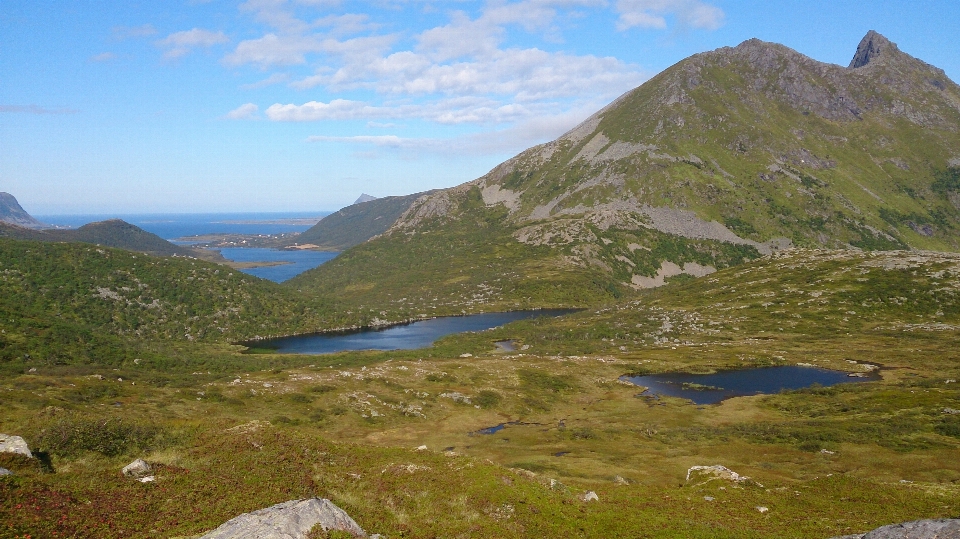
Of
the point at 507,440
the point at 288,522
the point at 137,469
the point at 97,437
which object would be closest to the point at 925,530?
the point at 288,522

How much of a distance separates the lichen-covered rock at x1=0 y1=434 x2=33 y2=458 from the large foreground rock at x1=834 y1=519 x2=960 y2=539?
4914 centimetres

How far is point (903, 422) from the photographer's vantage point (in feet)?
279

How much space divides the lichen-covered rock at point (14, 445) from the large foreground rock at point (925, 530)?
49.1m

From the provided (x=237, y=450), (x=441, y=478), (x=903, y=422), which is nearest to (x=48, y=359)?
(x=237, y=450)

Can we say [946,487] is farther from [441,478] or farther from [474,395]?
[474,395]

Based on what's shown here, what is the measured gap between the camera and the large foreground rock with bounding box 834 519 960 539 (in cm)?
2553

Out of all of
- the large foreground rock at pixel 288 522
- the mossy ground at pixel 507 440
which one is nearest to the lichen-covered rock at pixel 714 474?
the mossy ground at pixel 507 440

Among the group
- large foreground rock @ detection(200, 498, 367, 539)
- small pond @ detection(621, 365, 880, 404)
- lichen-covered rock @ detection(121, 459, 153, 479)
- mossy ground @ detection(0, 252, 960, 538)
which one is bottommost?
small pond @ detection(621, 365, 880, 404)

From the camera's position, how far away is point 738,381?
454 feet

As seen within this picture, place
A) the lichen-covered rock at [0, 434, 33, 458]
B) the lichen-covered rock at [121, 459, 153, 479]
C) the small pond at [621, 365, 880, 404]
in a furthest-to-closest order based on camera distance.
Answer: the small pond at [621, 365, 880, 404], the lichen-covered rock at [121, 459, 153, 479], the lichen-covered rock at [0, 434, 33, 458]

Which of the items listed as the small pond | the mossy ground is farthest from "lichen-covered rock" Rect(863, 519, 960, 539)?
the small pond

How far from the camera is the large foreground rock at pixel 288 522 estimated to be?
24266 mm

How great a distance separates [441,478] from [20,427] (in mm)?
30980

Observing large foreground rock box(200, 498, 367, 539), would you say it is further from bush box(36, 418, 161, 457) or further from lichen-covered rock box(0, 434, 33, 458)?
bush box(36, 418, 161, 457)
